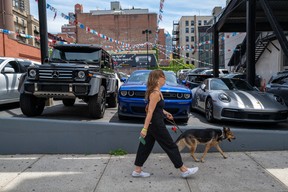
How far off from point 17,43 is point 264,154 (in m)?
22.7

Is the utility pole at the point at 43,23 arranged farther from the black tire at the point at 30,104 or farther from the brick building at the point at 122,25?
the brick building at the point at 122,25

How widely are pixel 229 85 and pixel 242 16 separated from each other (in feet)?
24.5

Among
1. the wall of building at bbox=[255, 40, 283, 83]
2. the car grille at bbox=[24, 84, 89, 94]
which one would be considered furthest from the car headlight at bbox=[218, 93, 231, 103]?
the wall of building at bbox=[255, 40, 283, 83]

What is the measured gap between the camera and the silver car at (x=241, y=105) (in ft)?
21.9

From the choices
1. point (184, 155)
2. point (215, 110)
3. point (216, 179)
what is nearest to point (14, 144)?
point (184, 155)

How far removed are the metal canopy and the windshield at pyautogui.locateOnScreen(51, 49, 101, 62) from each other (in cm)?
691

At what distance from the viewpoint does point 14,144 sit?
214 inches

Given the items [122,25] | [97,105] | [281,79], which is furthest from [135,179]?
[122,25]

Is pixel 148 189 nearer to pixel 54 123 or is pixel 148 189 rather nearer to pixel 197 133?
pixel 197 133

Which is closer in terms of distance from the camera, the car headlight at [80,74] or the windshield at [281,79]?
the car headlight at [80,74]

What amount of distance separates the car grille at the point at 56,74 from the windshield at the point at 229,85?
12.9 ft

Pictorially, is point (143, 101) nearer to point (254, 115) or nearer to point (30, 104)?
point (254, 115)

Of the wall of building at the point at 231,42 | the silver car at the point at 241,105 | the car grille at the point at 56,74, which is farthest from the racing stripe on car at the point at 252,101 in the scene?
the wall of building at the point at 231,42

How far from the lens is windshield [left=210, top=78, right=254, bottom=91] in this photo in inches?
322
